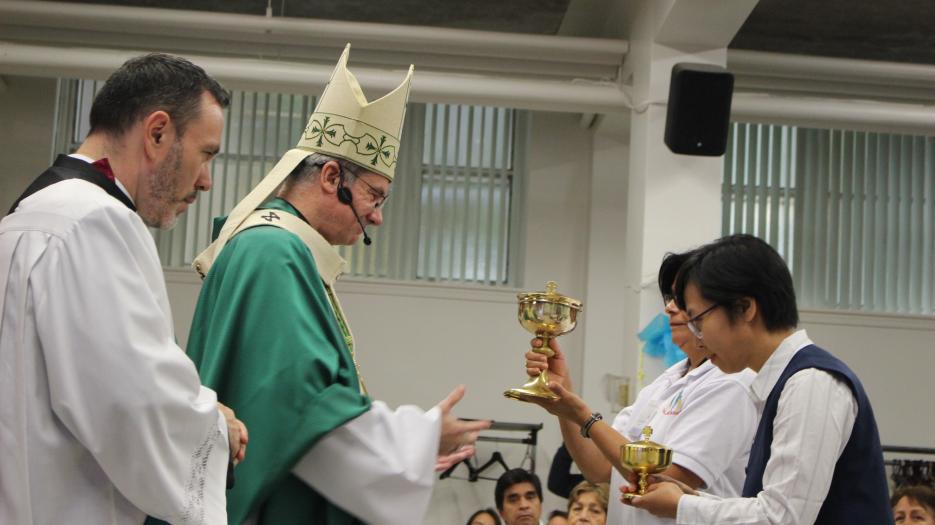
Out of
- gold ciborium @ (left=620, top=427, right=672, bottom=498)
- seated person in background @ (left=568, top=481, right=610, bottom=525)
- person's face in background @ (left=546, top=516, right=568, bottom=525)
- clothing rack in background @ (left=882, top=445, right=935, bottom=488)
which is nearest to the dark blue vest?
gold ciborium @ (left=620, top=427, right=672, bottom=498)

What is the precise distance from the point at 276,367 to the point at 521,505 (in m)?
3.56

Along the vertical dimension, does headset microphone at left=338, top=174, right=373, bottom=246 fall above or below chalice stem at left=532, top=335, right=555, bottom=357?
above

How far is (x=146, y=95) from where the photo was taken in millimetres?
1762

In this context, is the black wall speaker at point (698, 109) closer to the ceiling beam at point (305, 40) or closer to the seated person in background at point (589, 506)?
the ceiling beam at point (305, 40)

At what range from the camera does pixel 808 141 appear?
8.32 metres

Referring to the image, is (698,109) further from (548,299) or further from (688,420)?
(688,420)

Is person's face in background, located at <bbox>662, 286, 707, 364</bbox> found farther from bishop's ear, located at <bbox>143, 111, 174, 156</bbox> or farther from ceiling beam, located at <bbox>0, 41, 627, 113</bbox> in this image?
ceiling beam, located at <bbox>0, 41, 627, 113</bbox>

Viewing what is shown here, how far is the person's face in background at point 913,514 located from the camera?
14.5 ft

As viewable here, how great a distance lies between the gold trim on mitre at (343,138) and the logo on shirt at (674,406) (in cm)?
94

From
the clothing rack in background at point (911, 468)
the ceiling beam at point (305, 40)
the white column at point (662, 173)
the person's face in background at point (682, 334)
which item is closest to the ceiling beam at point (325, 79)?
the ceiling beam at point (305, 40)

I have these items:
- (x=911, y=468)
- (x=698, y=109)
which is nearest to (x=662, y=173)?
(x=698, y=109)

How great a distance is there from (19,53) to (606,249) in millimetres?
4073

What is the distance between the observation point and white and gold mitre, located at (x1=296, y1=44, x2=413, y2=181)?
2393 mm

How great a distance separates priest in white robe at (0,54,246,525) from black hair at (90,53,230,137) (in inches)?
5.1
